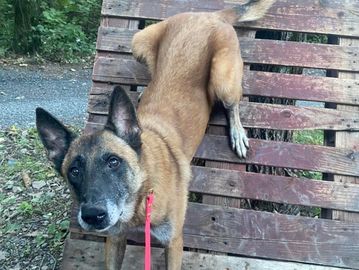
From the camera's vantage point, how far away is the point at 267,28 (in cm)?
475

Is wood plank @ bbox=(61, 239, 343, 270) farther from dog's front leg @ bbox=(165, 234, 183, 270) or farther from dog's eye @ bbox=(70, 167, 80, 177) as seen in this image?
dog's eye @ bbox=(70, 167, 80, 177)

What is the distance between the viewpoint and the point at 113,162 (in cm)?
319

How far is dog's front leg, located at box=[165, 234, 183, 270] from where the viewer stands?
374 cm

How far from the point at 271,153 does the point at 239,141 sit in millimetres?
281

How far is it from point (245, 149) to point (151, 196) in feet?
4.05

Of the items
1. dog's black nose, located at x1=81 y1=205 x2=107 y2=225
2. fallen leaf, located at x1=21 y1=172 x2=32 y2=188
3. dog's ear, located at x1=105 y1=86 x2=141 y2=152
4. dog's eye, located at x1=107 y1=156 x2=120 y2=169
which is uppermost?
dog's ear, located at x1=105 y1=86 x2=141 y2=152

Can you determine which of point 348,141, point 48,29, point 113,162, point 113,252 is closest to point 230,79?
point 348,141

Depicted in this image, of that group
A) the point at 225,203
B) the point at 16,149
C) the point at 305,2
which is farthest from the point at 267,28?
the point at 16,149

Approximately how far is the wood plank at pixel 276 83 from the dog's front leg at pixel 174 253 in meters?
1.50

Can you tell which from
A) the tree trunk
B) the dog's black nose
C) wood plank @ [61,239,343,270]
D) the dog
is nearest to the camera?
the dog's black nose

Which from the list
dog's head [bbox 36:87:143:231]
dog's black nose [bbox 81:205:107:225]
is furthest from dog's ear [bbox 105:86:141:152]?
dog's black nose [bbox 81:205:107:225]

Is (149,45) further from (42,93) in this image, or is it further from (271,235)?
(42,93)

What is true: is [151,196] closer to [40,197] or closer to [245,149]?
[245,149]

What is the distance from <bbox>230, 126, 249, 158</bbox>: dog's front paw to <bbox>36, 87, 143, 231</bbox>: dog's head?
121 centimetres
